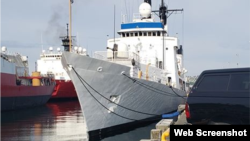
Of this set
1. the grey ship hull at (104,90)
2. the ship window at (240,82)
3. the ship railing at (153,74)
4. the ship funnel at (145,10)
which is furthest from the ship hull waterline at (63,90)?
the ship window at (240,82)

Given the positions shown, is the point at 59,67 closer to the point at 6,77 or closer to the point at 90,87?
the point at 6,77

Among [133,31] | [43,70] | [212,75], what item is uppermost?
[133,31]

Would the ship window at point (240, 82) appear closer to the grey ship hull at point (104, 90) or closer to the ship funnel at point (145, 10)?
the grey ship hull at point (104, 90)

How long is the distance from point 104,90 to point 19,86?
18.9 m

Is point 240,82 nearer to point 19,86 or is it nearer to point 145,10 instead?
point 145,10

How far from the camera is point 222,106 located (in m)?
6.42

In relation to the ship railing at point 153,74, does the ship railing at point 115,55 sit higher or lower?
higher

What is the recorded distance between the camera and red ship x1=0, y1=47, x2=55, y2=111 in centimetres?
2883

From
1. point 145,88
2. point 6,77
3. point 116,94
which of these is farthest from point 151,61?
point 6,77

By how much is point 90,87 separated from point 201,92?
28.4 ft

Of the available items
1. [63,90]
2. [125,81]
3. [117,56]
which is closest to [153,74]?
[117,56]

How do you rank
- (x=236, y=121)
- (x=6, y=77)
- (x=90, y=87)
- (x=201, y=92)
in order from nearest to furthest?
(x=236, y=121) → (x=201, y=92) → (x=90, y=87) → (x=6, y=77)

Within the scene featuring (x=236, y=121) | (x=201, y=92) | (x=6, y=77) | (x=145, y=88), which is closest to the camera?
(x=236, y=121)

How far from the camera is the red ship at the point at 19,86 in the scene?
28.8 metres
